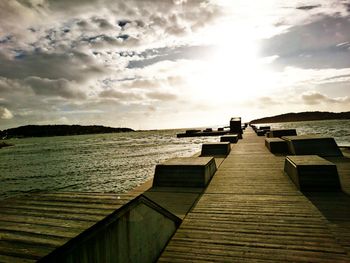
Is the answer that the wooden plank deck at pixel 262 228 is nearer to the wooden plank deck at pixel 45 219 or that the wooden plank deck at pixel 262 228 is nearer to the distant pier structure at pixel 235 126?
the wooden plank deck at pixel 45 219

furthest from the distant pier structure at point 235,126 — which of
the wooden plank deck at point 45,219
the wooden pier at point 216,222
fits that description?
the wooden plank deck at point 45,219

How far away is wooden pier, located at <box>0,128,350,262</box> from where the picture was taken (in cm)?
346

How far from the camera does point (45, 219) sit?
389 centimetres

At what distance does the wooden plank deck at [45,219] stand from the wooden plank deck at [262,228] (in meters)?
2.11

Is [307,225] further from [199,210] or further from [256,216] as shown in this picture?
[199,210]

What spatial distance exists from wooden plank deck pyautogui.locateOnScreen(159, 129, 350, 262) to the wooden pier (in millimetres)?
19

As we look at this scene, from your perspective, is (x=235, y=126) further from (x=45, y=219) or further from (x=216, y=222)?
(x=45, y=219)

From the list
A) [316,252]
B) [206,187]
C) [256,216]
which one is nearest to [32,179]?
[206,187]

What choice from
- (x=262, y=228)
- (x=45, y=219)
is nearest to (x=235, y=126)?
(x=262, y=228)

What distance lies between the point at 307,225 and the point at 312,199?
255 centimetres

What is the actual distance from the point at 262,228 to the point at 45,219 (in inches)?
208

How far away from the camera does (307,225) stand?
6703 millimetres

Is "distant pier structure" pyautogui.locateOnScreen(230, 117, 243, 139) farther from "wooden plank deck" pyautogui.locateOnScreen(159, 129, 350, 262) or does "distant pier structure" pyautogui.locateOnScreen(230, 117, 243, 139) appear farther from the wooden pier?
"wooden plank deck" pyautogui.locateOnScreen(159, 129, 350, 262)

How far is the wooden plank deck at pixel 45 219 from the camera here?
9.86 feet
